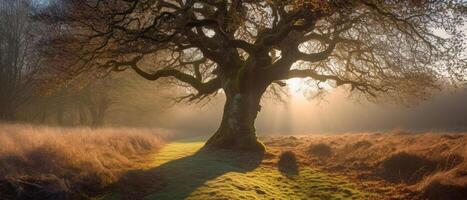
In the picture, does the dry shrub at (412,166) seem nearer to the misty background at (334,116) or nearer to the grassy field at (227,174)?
the grassy field at (227,174)

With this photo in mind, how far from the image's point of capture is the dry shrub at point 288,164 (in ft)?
53.2

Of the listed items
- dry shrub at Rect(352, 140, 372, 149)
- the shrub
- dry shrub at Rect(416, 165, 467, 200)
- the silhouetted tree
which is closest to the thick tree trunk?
the silhouetted tree

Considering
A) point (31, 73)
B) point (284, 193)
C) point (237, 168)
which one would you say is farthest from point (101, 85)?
point (284, 193)

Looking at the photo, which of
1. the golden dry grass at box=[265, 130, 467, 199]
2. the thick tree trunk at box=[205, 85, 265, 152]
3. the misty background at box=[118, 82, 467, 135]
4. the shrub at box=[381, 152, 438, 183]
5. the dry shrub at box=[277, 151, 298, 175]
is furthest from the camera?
the misty background at box=[118, 82, 467, 135]

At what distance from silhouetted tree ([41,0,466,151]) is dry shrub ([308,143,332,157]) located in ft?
8.90

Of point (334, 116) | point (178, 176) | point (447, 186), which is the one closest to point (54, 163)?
point (178, 176)

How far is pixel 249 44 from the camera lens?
67.4 ft

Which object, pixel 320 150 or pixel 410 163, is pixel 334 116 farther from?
pixel 410 163

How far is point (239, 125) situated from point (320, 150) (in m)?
4.43

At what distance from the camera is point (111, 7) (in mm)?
17094

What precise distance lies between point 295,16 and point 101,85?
29482mm

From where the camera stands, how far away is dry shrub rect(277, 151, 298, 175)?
16.2 meters

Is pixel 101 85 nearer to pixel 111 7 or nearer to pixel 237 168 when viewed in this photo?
pixel 111 7

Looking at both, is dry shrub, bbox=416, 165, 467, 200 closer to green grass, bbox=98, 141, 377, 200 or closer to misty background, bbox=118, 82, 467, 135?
green grass, bbox=98, 141, 377, 200
